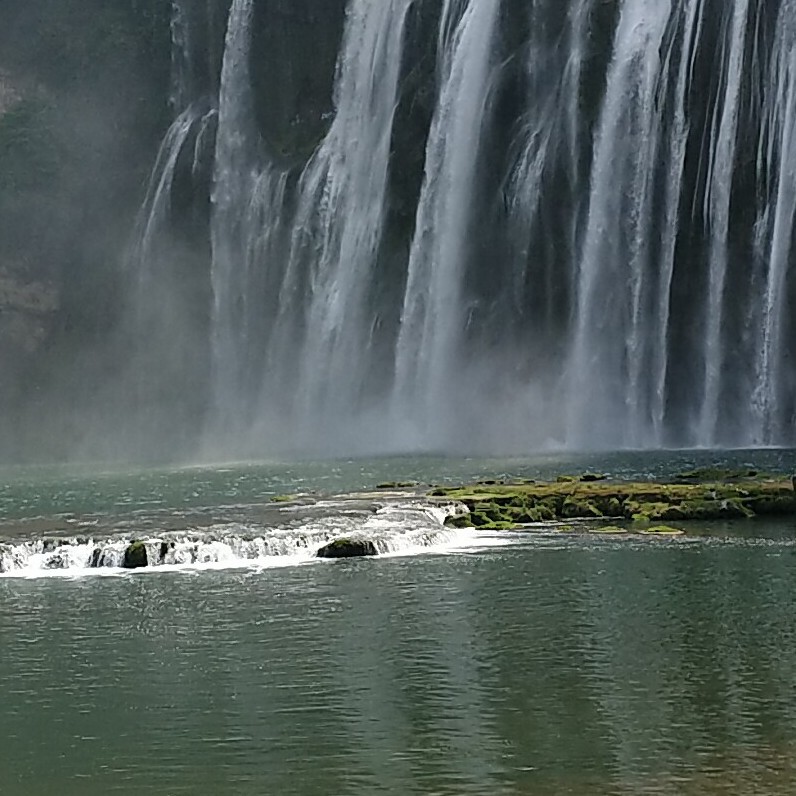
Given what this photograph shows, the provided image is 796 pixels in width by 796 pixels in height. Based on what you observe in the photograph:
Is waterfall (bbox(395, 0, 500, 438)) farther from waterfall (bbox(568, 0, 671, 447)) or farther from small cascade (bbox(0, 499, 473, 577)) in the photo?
small cascade (bbox(0, 499, 473, 577))

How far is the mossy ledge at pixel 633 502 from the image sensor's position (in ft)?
94.5

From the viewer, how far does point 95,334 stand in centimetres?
7894

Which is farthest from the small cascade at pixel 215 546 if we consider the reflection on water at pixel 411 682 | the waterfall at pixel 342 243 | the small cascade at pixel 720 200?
the waterfall at pixel 342 243

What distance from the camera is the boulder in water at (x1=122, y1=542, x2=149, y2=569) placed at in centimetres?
2444

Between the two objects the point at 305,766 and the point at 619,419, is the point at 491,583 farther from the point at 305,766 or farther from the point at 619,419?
the point at 619,419

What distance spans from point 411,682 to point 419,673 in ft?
1.29

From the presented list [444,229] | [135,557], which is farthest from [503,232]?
[135,557]

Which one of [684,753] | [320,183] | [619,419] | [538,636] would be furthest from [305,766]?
[320,183]

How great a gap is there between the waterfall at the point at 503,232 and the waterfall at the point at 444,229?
0.10 metres

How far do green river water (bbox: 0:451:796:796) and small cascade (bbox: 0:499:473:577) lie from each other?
448mm

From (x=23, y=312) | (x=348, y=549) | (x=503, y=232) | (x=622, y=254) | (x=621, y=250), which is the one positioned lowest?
(x=348, y=549)

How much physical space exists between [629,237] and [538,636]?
136 feet

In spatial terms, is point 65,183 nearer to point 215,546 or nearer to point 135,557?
point 215,546

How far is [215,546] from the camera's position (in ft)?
82.3
